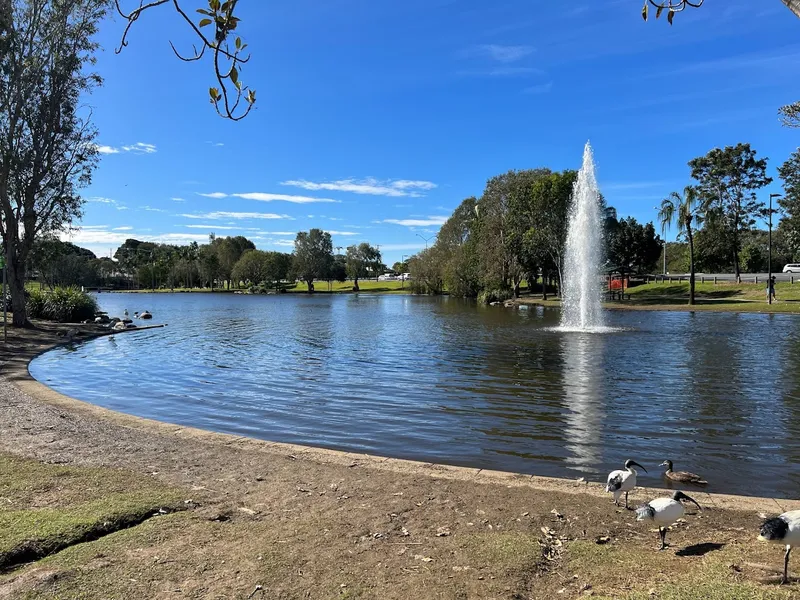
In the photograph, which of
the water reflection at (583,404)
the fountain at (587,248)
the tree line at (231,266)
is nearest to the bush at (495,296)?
the fountain at (587,248)

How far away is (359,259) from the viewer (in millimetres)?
151125

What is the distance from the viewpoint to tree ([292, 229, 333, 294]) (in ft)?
463

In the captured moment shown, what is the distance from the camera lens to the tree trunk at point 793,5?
9.71 feet

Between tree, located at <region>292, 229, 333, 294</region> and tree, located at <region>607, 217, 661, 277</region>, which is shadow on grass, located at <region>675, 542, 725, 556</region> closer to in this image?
tree, located at <region>607, 217, 661, 277</region>

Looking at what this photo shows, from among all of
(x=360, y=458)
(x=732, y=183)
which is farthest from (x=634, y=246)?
(x=360, y=458)

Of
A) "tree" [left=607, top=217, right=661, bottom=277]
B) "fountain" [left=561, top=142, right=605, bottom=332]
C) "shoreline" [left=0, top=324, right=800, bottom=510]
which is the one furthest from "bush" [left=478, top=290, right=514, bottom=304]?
"shoreline" [left=0, top=324, right=800, bottom=510]

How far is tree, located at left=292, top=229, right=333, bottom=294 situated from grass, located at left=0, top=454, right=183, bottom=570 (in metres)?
136

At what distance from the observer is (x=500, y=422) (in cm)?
1130

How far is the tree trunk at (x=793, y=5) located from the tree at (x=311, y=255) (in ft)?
459

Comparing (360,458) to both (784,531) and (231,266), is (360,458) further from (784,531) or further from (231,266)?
(231,266)

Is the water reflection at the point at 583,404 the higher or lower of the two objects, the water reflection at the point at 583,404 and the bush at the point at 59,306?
the lower

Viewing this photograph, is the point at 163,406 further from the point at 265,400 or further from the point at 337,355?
the point at 337,355

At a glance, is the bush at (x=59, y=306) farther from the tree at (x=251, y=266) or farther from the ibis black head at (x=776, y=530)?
the tree at (x=251, y=266)

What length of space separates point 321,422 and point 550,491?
6.07 m
